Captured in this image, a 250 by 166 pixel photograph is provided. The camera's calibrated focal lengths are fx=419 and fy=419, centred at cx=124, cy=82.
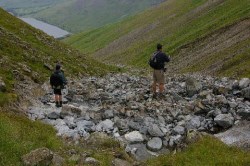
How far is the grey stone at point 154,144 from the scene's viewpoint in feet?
61.9

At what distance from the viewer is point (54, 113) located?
75.4 ft

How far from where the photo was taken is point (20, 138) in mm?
16172

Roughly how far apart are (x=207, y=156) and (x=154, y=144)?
342cm

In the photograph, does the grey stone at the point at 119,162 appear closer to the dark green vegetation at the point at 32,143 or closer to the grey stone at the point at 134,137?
the dark green vegetation at the point at 32,143

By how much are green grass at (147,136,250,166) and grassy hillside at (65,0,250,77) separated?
24263mm

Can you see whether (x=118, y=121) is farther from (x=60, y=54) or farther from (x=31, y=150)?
(x=60, y=54)

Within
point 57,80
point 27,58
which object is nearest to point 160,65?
point 57,80

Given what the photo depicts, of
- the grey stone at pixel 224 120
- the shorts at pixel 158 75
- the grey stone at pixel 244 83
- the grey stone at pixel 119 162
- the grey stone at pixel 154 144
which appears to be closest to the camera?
the grey stone at pixel 119 162

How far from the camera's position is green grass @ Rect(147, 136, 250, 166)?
1570 centimetres

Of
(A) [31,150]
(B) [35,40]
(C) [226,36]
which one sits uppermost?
(A) [31,150]

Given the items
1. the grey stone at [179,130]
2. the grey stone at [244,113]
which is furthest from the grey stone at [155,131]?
the grey stone at [244,113]

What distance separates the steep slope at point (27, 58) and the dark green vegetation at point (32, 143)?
4904mm

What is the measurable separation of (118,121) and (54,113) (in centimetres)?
382

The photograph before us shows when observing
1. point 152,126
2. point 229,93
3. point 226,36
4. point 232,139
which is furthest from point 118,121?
point 226,36
